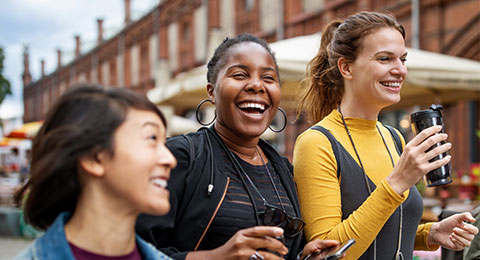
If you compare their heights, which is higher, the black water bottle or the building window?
the building window

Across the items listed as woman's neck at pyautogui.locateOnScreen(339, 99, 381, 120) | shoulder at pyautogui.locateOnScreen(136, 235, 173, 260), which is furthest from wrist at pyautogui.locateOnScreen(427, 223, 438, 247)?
shoulder at pyautogui.locateOnScreen(136, 235, 173, 260)

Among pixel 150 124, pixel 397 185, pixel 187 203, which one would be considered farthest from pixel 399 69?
pixel 150 124

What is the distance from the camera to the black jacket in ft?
4.99

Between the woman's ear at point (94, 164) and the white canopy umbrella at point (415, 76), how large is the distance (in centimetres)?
357

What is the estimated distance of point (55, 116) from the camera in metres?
1.25

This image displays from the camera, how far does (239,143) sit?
1.80 m

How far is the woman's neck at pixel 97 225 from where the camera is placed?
122cm

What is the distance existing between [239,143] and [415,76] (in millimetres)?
4216

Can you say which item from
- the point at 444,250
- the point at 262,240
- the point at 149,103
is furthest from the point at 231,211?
the point at 444,250

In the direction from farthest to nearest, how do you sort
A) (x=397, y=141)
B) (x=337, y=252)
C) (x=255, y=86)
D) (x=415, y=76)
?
1. (x=415, y=76)
2. (x=397, y=141)
3. (x=255, y=86)
4. (x=337, y=252)

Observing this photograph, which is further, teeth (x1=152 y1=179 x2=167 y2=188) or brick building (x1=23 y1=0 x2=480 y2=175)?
brick building (x1=23 y1=0 x2=480 y2=175)

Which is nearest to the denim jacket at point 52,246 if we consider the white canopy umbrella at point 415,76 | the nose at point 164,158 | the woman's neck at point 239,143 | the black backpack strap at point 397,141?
the nose at point 164,158

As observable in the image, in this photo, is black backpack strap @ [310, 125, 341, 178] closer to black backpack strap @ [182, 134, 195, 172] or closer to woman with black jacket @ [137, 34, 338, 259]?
woman with black jacket @ [137, 34, 338, 259]

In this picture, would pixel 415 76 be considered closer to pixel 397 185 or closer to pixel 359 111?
pixel 359 111
